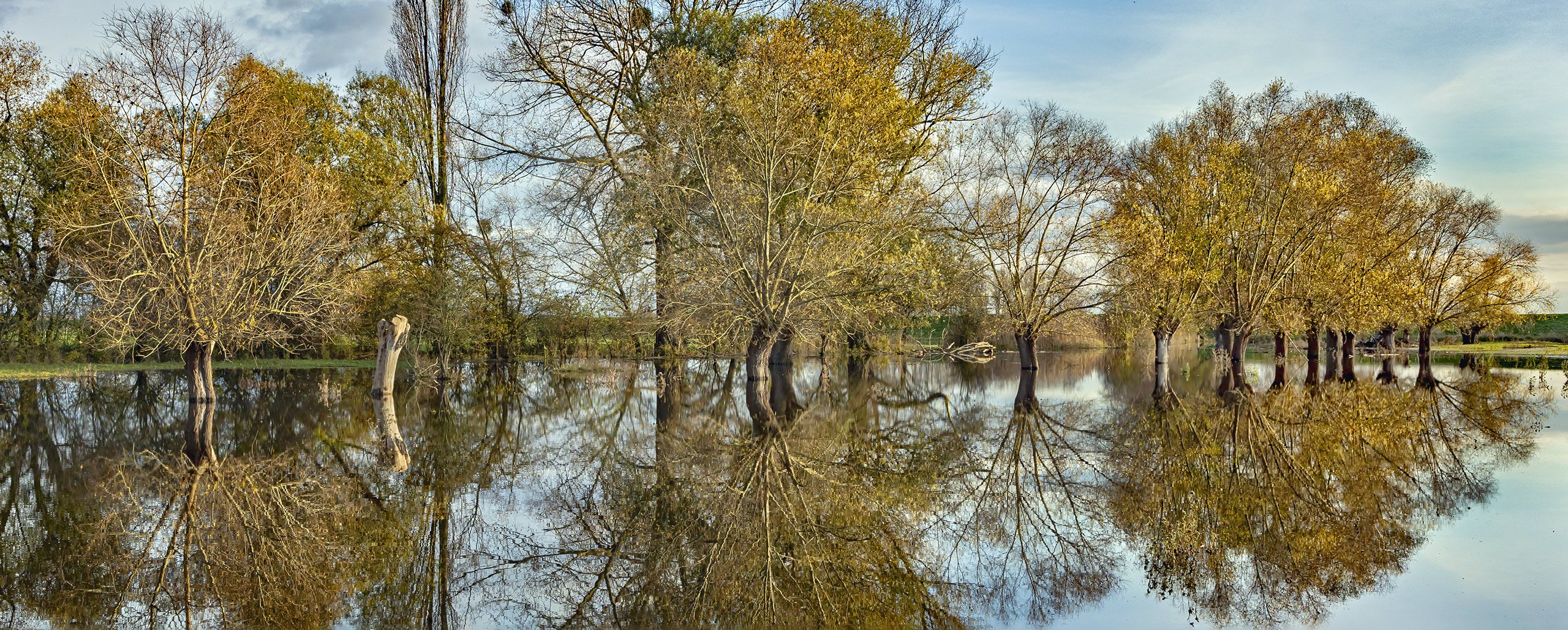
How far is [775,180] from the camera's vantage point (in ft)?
58.2

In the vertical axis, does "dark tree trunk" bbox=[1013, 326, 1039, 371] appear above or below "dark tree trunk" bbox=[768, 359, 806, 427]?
above

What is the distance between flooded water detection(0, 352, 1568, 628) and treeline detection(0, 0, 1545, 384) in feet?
14.3

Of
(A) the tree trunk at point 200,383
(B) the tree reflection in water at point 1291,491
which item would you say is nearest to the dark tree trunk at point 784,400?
(B) the tree reflection in water at point 1291,491

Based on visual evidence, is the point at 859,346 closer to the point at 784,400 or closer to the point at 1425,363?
the point at 784,400

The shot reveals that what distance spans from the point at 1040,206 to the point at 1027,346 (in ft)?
14.7

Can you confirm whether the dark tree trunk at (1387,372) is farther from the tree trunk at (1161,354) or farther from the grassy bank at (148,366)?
the grassy bank at (148,366)

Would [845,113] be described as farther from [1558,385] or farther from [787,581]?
[1558,385]

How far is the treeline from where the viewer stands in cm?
1491

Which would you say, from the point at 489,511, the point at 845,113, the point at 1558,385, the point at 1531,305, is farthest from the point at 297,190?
the point at 1531,305

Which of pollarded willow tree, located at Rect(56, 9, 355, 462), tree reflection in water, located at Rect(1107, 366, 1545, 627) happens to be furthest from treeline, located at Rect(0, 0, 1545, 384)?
tree reflection in water, located at Rect(1107, 366, 1545, 627)

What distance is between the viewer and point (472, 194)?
3047 centimetres

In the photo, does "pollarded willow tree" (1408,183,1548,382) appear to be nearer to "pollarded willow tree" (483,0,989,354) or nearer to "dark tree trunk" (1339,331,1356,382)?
"dark tree trunk" (1339,331,1356,382)

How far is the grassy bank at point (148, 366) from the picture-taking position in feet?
77.8

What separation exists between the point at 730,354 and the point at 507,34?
52.3ft
